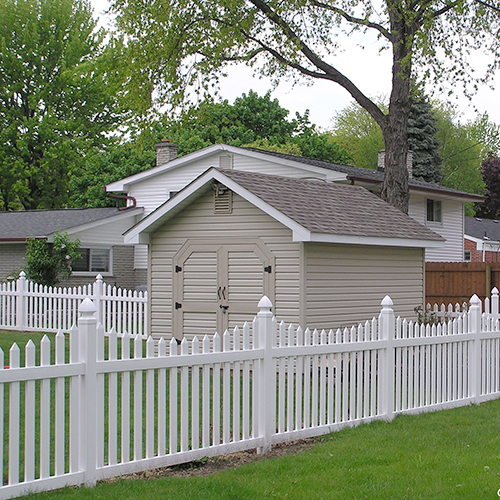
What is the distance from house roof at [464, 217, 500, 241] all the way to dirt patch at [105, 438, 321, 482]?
35.5 metres

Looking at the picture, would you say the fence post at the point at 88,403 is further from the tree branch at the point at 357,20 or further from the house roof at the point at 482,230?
the house roof at the point at 482,230

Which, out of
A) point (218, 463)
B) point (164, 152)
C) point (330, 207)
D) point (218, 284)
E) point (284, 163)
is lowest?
point (218, 463)

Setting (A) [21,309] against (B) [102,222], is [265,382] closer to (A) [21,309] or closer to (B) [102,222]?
(A) [21,309]

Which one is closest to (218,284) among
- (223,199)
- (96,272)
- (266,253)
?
(266,253)

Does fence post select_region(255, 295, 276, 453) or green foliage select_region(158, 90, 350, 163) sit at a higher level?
green foliage select_region(158, 90, 350, 163)

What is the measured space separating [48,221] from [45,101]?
22.8 metres

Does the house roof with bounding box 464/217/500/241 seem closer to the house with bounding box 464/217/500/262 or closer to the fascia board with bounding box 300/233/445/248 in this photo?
the house with bounding box 464/217/500/262

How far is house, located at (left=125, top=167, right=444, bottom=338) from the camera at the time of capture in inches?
439

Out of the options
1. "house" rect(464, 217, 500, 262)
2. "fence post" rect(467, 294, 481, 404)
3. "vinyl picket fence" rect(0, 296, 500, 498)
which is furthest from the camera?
"house" rect(464, 217, 500, 262)

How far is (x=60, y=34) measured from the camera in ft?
154

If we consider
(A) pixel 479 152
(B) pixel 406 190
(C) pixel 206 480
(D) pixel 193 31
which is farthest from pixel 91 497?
(A) pixel 479 152

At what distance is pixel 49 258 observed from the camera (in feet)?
74.5

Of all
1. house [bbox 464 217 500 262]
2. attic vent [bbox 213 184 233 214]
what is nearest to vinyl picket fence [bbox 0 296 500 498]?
attic vent [bbox 213 184 233 214]

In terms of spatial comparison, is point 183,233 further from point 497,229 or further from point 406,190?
point 497,229
